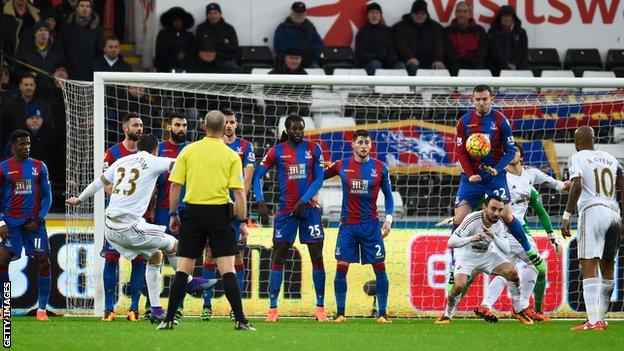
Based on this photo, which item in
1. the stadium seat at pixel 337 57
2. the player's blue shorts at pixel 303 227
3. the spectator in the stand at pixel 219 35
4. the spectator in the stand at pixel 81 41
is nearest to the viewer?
the player's blue shorts at pixel 303 227

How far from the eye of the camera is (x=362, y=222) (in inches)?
665

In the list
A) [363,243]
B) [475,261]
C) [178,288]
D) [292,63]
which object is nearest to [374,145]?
[292,63]

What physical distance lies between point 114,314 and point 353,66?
7.70m

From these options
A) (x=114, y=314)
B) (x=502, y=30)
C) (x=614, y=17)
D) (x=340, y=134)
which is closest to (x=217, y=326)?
(x=114, y=314)

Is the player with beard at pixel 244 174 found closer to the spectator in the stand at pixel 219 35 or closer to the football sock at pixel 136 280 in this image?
the football sock at pixel 136 280

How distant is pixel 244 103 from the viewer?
19.9 metres

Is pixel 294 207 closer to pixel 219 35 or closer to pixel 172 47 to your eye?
pixel 172 47

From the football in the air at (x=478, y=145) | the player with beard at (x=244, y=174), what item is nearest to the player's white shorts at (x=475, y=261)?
the football in the air at (x=478, y=145)

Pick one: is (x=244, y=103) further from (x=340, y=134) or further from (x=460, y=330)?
(x=460, y=330)

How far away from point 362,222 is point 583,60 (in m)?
8.82

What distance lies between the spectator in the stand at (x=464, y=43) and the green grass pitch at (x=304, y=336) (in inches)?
295

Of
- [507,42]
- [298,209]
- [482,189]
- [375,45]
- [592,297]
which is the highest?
[507,42]

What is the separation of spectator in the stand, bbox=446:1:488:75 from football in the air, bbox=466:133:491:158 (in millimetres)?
7066

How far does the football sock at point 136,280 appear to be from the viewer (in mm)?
16641
